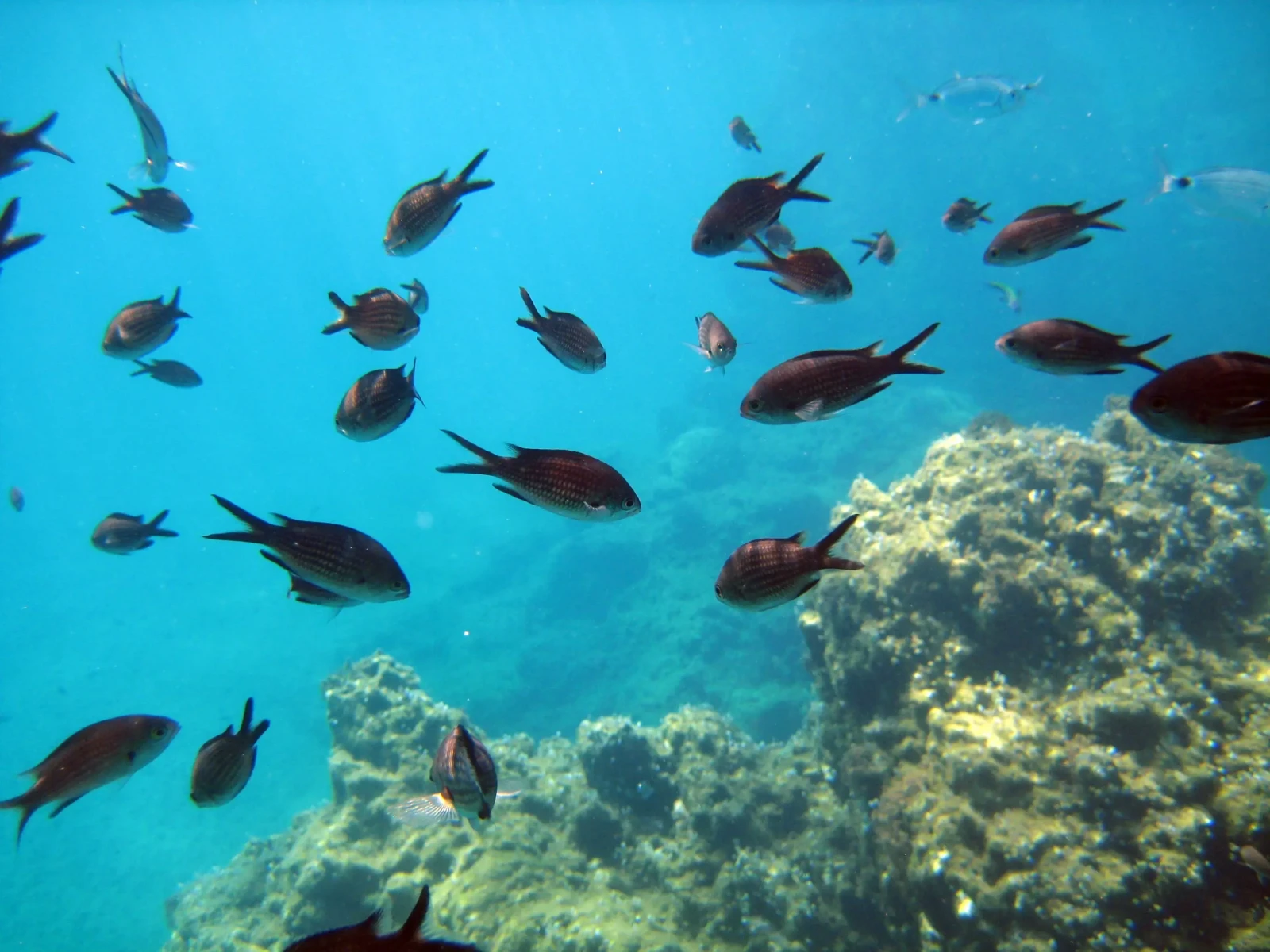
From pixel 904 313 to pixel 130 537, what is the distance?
4048 centimetres

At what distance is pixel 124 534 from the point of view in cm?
567

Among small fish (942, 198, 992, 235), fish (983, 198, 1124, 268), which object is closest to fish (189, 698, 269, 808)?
fish (983, 198, 1124, 268)

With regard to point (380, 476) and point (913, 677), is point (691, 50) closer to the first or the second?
point (380, 476)

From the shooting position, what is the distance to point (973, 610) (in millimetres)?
7398

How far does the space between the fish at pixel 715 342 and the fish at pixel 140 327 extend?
4623mm

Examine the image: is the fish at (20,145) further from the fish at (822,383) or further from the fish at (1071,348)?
the fish at (1071,348)

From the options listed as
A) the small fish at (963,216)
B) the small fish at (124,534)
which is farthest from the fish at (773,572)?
the small fish at (124,534)

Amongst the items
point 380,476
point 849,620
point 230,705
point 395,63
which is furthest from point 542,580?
point 395,63

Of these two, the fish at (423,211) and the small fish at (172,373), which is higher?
the fish at (423,211)

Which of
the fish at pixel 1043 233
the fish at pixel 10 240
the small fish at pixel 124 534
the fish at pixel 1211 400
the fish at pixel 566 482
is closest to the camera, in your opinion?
the fish at pixel 1211 400

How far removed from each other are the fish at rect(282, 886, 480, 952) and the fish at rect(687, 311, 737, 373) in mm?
3685

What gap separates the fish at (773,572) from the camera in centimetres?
297

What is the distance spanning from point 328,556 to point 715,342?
3183mm

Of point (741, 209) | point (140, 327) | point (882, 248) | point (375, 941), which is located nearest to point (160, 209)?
point (140, 327)
